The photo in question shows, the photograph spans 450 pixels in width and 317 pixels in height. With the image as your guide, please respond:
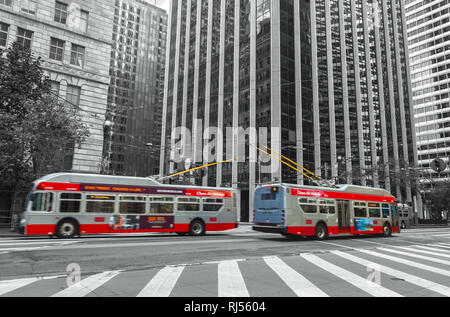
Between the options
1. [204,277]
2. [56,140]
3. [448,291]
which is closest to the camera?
[448,291]

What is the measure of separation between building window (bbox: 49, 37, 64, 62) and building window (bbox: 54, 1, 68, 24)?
2.08m

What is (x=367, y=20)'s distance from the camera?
65625 millimetres

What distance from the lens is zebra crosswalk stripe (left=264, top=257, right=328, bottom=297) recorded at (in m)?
5.77

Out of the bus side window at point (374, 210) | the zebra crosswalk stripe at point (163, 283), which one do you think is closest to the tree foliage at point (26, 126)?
the zebra crosswalk stripe at point (163, 283)

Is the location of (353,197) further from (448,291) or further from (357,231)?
(448,291)

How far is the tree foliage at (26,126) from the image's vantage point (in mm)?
20484

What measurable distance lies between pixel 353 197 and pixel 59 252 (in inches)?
661

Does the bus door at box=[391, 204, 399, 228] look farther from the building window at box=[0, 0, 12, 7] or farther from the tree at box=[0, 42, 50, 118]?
the building window at box=[0, 0, 12, 7]

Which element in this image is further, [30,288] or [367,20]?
[367,20]

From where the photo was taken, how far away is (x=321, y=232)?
59.5 feet

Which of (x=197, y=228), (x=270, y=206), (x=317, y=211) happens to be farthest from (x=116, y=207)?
(x=317, y=211)

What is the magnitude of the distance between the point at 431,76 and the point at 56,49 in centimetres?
10771
